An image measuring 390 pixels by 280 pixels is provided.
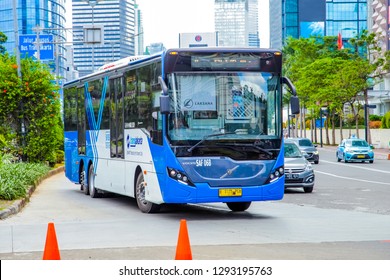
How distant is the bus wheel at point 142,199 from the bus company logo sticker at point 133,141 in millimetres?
667

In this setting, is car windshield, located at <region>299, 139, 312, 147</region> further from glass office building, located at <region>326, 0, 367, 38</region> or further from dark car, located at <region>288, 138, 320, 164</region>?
glass office building, located at <region>326, 0, 367, 38</region>

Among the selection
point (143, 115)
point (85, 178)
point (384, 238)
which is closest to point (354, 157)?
point (85, 178)

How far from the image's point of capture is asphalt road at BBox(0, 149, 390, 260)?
38.6 feet

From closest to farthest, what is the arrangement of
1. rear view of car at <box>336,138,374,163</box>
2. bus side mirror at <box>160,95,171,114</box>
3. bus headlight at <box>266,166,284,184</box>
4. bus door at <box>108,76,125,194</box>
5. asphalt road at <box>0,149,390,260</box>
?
asphalt road at <box>0,149,390,260</box>, bus side mirror at <box>160,95,171,114</box>, bus headlight at <box>266,166,284,184</box>, bus door at <box>108,76,125,194</box>, rear view of car at <box>336,138,374,163</box>

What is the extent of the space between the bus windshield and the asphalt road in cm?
174

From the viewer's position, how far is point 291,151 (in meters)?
27.2

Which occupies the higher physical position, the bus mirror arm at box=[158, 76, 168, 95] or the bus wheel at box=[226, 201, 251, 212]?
the bus mirror arm at box=[158, 76, 168, 95]

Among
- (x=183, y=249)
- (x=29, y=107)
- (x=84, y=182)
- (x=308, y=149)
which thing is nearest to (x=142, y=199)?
(x=84, y=182)

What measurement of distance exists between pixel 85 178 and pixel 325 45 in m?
72.0

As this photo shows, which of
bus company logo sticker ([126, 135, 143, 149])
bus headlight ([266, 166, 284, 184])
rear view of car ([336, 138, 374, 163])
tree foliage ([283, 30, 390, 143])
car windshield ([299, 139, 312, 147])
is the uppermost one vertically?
tree foliage ([283, 30, 390, 143])

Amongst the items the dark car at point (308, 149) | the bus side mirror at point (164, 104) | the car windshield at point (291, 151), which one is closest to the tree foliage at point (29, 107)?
the car windshield at point (291, 151)

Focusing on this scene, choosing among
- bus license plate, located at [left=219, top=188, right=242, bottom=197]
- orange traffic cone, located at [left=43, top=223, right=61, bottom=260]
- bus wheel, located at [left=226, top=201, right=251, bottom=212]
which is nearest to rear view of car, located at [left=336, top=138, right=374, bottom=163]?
bus wheel, located at [left=226, top=201, right=251, bottom=212]

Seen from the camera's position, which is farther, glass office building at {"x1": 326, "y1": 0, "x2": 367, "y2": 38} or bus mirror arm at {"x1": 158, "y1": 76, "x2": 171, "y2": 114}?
glass office building at {"x1": 326, "y1": 0, "x2": 367, "y2": 38}

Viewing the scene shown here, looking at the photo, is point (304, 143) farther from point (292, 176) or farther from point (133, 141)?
point (133, 141)
